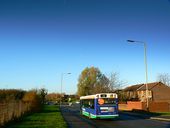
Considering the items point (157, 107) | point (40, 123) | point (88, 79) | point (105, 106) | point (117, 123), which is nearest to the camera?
point (40, 123)

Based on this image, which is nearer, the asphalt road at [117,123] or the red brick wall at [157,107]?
the asphalt road at [117,123]

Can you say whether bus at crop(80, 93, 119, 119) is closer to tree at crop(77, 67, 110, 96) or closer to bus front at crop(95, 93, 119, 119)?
bus front at crop(95, 93, 119, 119)

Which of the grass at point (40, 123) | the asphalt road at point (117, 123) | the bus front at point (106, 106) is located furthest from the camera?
the bus front at point (106, 106)

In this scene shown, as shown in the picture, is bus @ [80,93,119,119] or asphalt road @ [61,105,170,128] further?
bus @ [80,93,119,119]

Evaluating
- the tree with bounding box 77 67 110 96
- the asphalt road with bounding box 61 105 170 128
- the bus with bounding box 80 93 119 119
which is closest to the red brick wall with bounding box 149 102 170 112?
the asphalt road with bounding box 61 105 170 128

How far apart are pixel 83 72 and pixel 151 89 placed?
2671cm

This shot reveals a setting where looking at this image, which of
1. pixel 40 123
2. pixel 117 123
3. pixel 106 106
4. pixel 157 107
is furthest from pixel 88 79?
pixel 40 123

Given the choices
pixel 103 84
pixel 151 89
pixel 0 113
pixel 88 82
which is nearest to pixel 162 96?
pixel 151 89

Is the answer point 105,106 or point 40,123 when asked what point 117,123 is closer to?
point 105,106

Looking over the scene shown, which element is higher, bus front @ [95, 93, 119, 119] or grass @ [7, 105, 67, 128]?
bus front @ [95, 93, 119, 119]

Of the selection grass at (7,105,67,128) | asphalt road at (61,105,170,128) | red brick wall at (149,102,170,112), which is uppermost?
red brick wall at (149,102,170,112)

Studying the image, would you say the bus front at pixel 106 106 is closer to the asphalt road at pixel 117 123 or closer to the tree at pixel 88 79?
the asphalt road at pixel 117 123

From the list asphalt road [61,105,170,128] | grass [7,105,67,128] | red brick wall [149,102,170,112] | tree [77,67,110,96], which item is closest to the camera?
grass [7,105,67,128]

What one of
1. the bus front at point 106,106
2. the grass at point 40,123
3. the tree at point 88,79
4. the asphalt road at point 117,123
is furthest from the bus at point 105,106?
the tree at point 88,79
